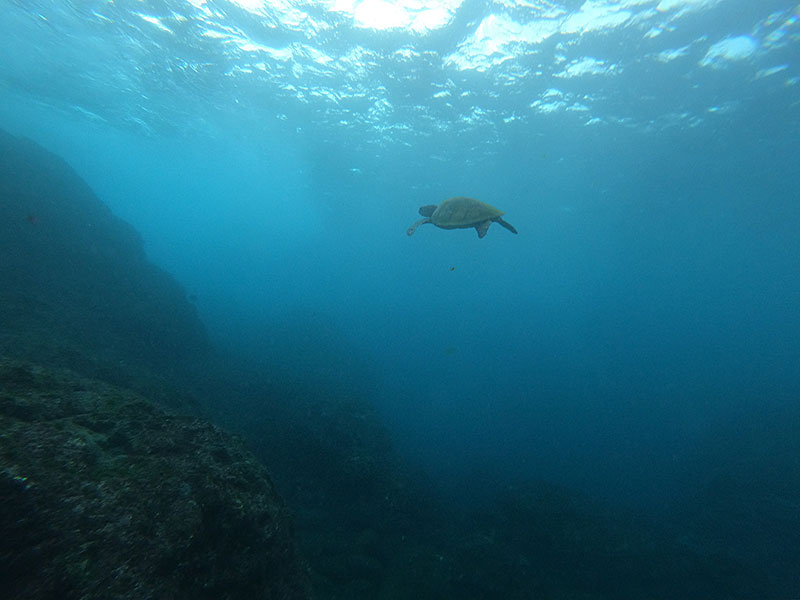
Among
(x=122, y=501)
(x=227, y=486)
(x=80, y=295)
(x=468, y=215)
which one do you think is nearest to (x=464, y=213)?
(x=468, y=215)

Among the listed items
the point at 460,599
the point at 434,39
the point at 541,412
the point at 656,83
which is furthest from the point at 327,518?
the point at 541,412

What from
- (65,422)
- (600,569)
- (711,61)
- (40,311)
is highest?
(711,61)

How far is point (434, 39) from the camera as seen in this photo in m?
15.0

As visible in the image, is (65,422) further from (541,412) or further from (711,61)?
(541,412)

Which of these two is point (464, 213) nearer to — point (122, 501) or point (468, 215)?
point (468, 215)

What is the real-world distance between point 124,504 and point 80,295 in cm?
1549

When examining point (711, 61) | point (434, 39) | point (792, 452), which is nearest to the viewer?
point (711, 61)

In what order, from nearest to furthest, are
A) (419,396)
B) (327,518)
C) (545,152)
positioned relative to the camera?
(327,518)
(545,152)
(419,396)

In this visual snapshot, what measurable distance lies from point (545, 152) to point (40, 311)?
95.2 ft

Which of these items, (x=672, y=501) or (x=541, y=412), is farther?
(x=541, y=412)

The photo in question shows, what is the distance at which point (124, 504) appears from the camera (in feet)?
8.43

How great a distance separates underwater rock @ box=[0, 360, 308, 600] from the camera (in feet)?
6.91

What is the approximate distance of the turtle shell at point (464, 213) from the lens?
6.29 m

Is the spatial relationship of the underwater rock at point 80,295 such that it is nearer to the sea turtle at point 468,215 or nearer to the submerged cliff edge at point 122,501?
the submerged cliff edge at point 122,501
